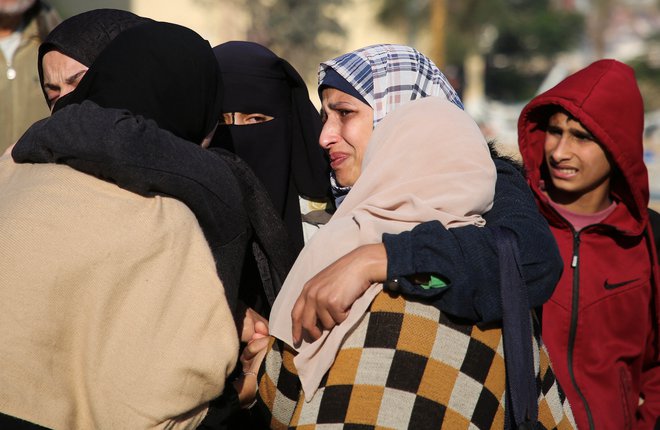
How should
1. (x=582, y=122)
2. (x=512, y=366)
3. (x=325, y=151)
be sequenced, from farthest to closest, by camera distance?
(x=582, y=122)
(x=325, y=151)
(x=512, y=366)

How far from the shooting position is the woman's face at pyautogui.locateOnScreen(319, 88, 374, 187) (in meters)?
2.68

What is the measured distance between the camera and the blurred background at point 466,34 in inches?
909

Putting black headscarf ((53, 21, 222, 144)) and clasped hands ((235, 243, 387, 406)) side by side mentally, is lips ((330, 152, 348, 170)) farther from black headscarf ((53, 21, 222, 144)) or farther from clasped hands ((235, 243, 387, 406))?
clasped hands ((235, 243, 387, 406))

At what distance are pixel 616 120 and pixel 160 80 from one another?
167cm

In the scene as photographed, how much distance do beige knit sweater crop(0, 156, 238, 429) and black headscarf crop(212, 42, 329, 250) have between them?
0.83 m

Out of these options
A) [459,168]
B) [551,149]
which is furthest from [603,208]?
[459,168]

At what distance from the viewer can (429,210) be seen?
2.01 meters

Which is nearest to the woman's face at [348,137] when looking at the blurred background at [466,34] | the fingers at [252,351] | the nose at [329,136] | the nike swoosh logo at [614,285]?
the nose at [329,136]

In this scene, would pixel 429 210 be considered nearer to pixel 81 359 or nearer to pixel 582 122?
pixel 81 359

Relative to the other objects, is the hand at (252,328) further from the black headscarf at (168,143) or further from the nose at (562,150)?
the nose at (562,150)

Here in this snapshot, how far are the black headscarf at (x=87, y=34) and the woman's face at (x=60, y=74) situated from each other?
0.02 meters

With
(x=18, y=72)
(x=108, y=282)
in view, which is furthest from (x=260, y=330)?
(x=18, y=72)

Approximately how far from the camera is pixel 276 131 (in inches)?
120

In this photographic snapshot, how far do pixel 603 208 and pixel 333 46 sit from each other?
2180cm
